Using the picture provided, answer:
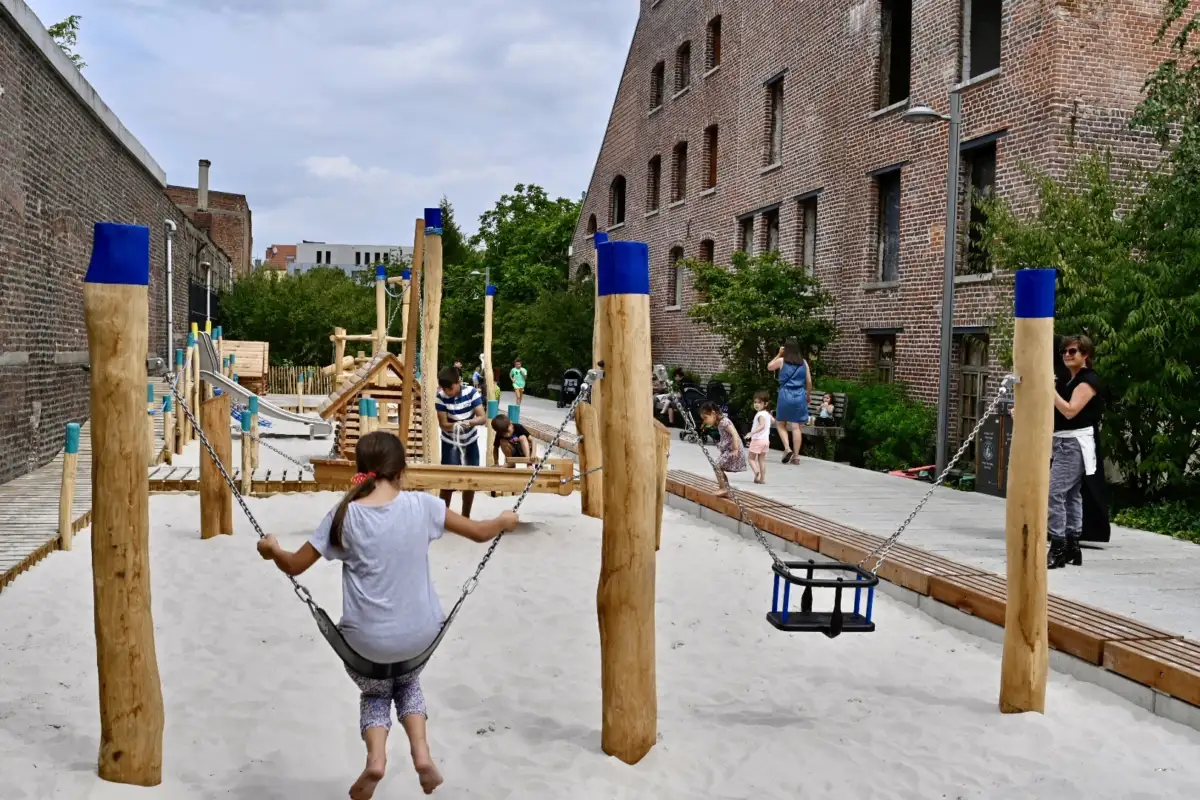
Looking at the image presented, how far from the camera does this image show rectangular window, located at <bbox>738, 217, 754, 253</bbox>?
24.4 meters

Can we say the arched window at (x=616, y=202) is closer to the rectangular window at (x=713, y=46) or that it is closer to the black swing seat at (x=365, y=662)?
the rectangular window at (x=713, y=46)

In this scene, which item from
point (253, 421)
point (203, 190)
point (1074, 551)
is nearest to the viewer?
point (1074, 551)

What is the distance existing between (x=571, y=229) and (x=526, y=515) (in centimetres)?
3822

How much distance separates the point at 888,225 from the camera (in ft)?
62.5

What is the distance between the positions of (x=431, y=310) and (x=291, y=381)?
28007mm

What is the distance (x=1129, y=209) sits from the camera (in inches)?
539

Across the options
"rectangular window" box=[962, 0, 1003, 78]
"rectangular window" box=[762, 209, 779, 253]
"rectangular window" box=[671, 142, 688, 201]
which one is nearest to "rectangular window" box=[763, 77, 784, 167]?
"rectangular window" box=[762, 209, 779, 253]

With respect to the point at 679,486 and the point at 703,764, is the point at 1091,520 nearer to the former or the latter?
the point at 679,486

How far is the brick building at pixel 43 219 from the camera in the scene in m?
12.5

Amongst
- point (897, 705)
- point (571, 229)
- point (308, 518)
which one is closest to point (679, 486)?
point (308, 518)

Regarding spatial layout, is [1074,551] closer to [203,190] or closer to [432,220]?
[432,220]

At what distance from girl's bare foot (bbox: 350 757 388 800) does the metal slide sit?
12.5 meters

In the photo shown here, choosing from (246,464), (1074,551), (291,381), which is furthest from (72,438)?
(291,381)

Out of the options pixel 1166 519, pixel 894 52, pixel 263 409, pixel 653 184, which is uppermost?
pixel 894 52
